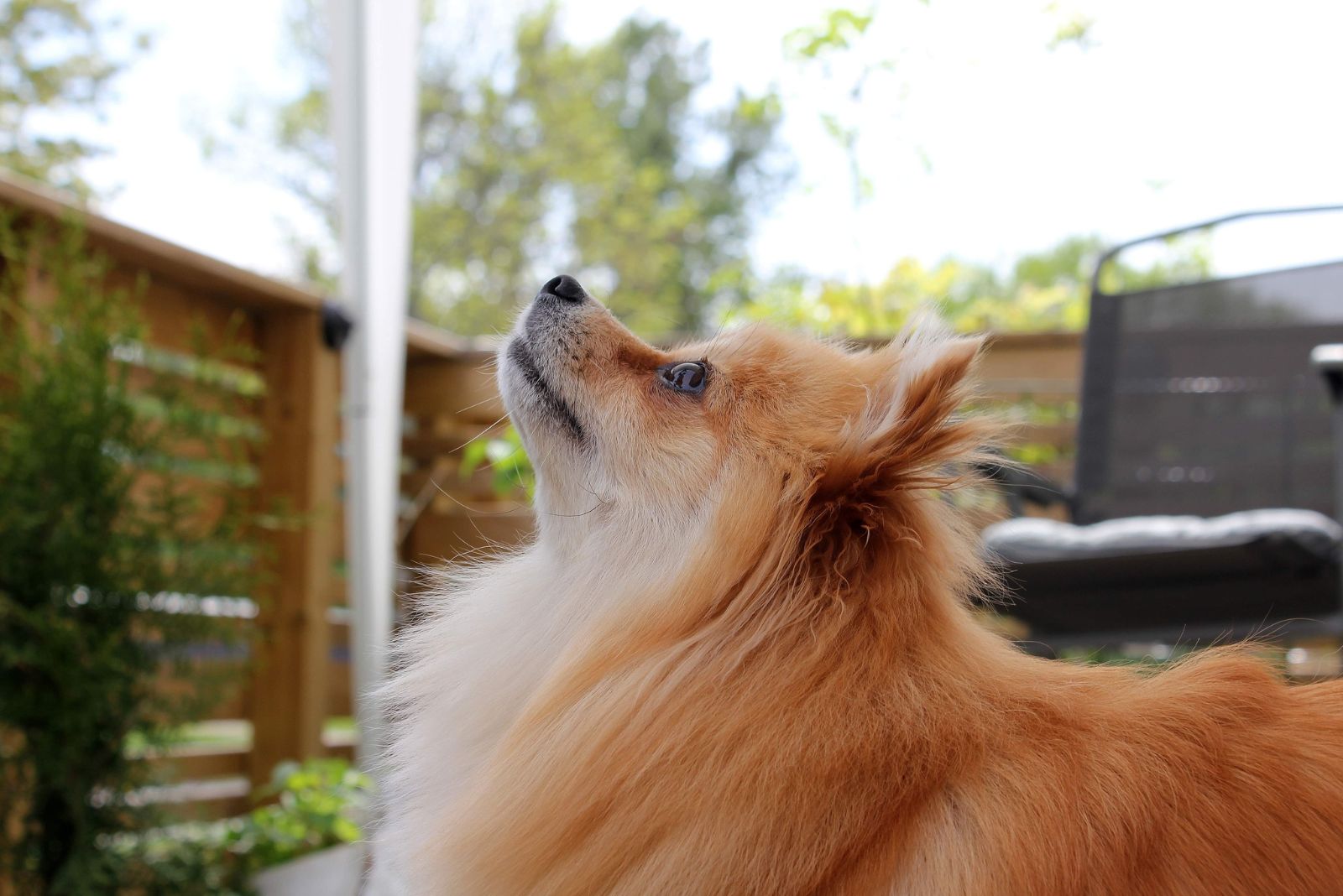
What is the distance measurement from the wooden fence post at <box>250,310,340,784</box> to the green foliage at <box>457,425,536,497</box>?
496mm

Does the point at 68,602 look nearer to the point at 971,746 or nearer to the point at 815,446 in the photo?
the point at 815,446

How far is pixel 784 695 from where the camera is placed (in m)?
1.28

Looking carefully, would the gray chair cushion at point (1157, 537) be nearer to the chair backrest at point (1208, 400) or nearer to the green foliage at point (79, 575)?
the chair backrest at point (1208, 400)

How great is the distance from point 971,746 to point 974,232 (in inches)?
183

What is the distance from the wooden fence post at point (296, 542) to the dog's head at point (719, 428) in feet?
5.78

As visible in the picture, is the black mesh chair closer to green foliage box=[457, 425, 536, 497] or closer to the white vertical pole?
green foliage box=[457, 425, 536, 497]

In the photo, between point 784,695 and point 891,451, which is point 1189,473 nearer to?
point 891,451

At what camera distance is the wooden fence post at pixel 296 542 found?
3211 mm

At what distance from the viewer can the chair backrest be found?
3109 mm

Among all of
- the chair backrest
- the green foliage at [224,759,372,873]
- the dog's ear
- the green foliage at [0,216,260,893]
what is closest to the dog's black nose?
the dog's ear

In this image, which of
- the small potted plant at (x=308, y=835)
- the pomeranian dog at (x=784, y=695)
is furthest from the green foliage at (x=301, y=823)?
the pomeranian dog at (x=784, y=695)

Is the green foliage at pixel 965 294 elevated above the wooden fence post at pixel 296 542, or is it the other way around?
the green foliage at pixel 965 294

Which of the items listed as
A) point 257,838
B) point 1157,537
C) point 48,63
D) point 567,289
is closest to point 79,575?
point 257,838

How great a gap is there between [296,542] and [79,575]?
1.15 m
